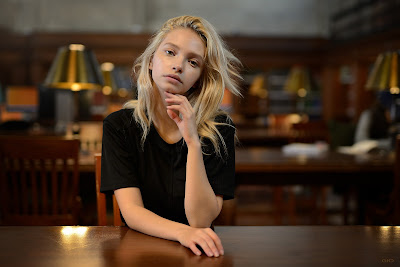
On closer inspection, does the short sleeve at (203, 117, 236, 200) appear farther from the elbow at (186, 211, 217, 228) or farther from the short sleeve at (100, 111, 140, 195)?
the short sleeve at (100, 111, 140, 195)

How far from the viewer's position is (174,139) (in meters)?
1.65

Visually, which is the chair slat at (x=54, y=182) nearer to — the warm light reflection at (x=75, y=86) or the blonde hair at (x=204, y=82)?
the blonde hair at (x=204, y=82)

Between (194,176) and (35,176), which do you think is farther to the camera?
(35,176)

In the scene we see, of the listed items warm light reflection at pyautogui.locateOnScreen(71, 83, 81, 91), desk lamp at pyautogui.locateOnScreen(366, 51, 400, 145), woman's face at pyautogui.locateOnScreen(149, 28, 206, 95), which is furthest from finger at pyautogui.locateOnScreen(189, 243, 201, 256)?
desk lamp at pyautogui.locateOnScreen(366, 51, 400, 145)

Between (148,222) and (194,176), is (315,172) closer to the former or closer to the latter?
(194,176)

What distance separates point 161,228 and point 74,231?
239mm

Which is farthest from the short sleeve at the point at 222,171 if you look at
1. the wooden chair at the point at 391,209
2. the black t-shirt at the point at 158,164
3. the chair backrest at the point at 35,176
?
the wooden chair at the point at 391,209

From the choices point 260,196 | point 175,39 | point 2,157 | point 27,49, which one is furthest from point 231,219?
point 27,49

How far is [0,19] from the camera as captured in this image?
11.3m

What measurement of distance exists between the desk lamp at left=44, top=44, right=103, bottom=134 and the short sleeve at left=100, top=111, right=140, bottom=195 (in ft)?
6.25

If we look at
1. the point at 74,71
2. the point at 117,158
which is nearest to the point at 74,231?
the point at 117,158

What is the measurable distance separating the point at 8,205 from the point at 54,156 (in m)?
0.44

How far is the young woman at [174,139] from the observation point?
57.8 inches

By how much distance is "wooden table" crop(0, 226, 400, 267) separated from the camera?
1.11 m
